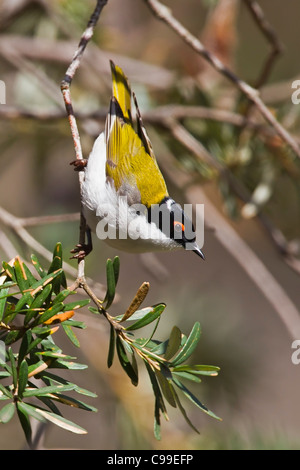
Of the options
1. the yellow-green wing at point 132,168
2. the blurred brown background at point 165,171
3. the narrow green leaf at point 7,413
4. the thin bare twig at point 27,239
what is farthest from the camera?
the blurred brown background at point 165,171

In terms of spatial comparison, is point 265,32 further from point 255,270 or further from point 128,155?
point 255,270

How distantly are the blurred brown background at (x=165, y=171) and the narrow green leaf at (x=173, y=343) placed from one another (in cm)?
56

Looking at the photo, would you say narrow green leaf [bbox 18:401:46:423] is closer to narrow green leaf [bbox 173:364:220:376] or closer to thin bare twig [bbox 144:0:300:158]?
narrow green leaf [bbox 173:364:220:376]

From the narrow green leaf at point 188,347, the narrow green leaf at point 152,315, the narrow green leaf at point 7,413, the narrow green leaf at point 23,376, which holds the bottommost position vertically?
the narrow green leaf at point 7,413

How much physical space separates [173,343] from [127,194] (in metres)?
0.74

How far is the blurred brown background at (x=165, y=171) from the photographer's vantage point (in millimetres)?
1657

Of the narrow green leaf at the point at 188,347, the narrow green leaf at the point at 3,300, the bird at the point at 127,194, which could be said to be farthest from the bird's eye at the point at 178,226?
the narrow green leaf at the point at 3,300

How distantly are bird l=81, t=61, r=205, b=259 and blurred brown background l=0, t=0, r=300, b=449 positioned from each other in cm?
22

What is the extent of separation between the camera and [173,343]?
0.79 m

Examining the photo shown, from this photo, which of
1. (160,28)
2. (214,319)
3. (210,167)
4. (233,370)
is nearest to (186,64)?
(160,28)

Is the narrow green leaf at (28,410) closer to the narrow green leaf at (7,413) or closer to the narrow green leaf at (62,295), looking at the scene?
the narrow green leaf at (7,413)

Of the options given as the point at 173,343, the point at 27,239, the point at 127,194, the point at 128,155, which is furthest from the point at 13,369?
the point at 128,155

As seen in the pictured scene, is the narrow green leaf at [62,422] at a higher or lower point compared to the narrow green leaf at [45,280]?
lower
